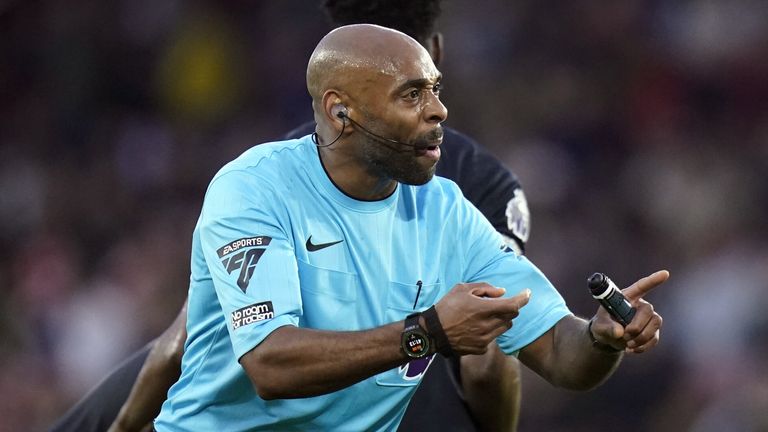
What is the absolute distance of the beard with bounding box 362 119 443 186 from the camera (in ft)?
13.9

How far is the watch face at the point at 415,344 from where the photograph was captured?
3.74 m

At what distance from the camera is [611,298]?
12.8ft

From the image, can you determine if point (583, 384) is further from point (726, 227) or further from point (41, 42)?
point (41, 42)

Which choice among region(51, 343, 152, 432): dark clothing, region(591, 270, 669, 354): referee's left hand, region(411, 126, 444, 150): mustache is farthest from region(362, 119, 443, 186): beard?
region(51, 343, 152, 432): dark clothing

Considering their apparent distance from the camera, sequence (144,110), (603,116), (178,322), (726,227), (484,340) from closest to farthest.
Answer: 1. (484,340)
2. (178,322)
3. (726,227)
4. (603,116)
5. (144,110)

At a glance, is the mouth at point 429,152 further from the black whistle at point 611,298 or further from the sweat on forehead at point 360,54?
the black whistle at point 611,298

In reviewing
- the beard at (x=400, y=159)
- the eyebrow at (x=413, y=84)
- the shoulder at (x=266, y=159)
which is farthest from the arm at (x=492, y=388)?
the eyebrow at (x=413, y=84)

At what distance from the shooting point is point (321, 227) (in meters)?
4.21

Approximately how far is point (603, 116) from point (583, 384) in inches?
293

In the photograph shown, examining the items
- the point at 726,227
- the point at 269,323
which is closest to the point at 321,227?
the point at 269,323

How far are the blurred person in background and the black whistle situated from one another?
4.43 feet

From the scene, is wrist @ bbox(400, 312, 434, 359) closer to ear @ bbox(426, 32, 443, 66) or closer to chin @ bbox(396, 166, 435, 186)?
chin @ bbox(396, 166, 435, 186)

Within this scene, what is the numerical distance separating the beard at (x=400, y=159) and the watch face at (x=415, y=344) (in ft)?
2.20

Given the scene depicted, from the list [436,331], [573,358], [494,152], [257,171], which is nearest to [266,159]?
[257,171]
